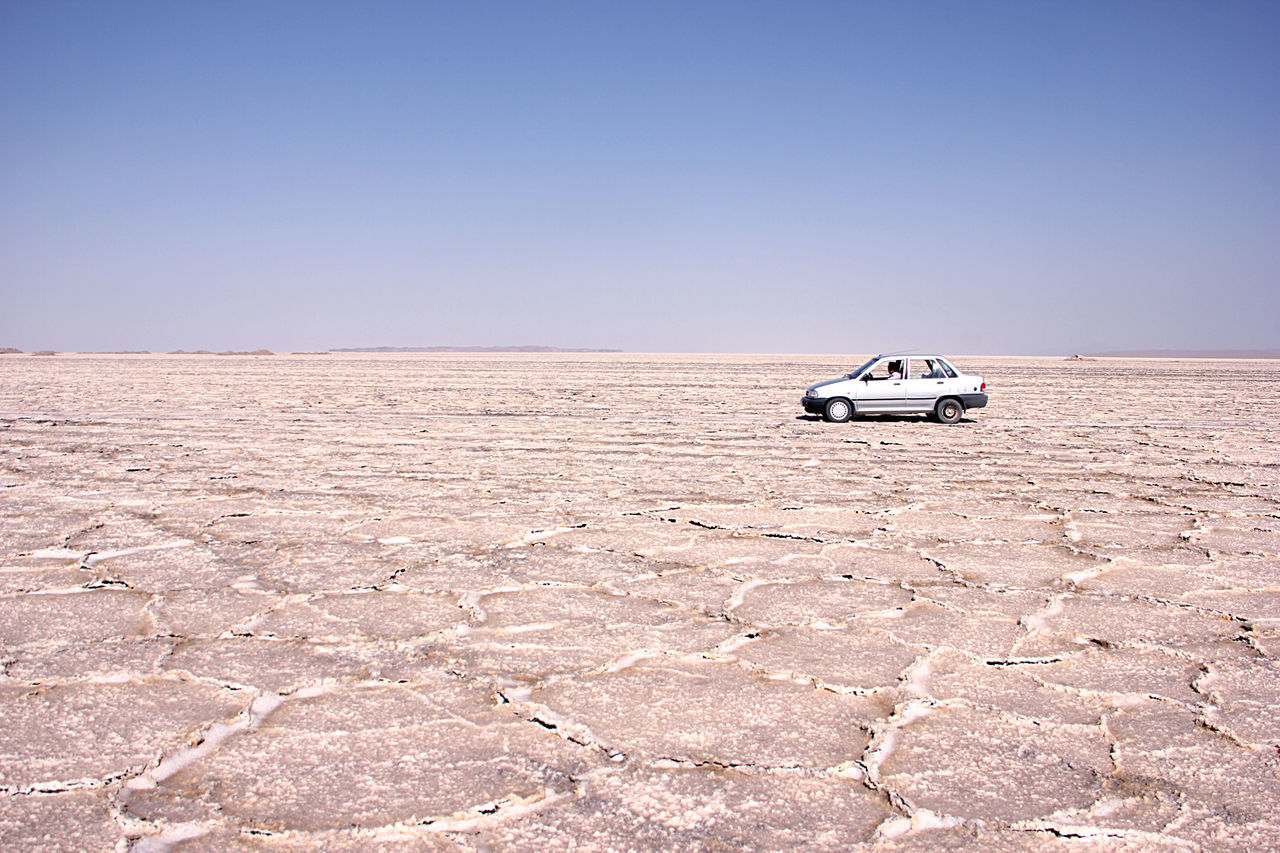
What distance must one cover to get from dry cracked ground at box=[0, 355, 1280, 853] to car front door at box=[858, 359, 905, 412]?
5973 millimetres

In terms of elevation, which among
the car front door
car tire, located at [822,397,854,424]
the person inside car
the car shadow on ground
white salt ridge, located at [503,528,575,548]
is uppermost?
the person inside car

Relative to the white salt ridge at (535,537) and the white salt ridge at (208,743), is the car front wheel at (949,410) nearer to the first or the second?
the white salt ridge at (535,537)

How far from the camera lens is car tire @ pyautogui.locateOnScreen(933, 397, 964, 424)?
49.0 feet

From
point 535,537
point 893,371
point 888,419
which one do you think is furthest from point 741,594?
point 888,419

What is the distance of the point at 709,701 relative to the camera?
349cm

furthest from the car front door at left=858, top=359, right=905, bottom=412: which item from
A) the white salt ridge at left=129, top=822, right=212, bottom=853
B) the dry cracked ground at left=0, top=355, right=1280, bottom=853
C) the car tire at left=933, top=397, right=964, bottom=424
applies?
the white salt ridge at left=129, top=822, right=212, bottom=853

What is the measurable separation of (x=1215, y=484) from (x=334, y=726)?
8.67m

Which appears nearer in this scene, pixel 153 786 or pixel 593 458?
pixel 153 786

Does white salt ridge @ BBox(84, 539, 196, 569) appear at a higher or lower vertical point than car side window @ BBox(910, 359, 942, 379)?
lower

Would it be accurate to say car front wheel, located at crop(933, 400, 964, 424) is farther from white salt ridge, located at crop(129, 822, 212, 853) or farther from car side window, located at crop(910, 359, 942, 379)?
white salt ridge, located at crop(129, 822, 212, 853)

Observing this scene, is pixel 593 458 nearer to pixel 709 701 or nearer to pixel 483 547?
pixel 483 547

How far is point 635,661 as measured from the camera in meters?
3.91

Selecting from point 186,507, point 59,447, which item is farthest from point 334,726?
point 59,447

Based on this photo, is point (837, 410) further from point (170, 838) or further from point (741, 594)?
point (170, 838)
